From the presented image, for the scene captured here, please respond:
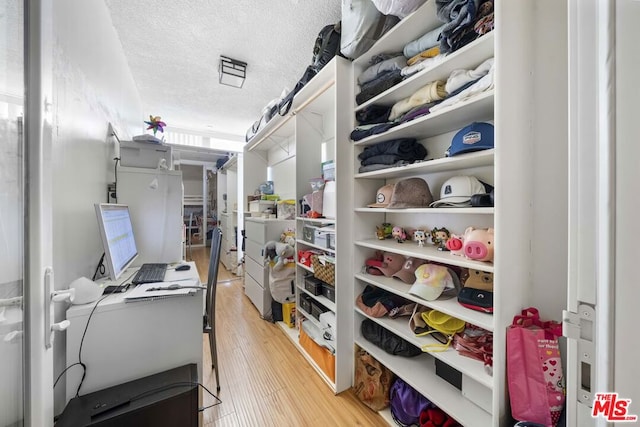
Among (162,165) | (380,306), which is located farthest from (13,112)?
(380,306)

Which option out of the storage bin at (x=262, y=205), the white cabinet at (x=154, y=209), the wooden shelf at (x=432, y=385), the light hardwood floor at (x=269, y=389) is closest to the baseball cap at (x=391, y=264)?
the wooden shelf at (x=432, y=385)

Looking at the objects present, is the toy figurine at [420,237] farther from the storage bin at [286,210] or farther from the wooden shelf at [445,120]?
the storage bin at [286,210]

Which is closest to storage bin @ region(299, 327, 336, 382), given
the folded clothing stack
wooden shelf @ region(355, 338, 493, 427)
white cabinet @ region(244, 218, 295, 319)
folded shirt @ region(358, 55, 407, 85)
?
wooden shelf @ region(355, 338, 493, 427)

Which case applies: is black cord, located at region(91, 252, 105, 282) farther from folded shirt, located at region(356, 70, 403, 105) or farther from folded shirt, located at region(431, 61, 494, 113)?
folded shirt, located at region(431, 61, 494, 113)

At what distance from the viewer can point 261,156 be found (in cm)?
383

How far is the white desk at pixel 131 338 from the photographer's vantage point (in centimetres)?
106

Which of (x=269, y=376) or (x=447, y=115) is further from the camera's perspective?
(x=269, y=376)

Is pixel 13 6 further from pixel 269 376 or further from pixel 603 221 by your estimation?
pixel 269 376

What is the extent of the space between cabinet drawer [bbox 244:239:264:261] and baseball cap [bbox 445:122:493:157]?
7.43 ft

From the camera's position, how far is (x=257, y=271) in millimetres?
2943

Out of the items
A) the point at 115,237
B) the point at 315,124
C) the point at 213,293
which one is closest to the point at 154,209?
the point at 115,237

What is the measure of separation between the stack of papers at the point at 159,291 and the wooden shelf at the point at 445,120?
4.51 ft

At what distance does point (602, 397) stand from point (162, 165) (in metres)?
2.61

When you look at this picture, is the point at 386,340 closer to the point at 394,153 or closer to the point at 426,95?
the point at 394,153
